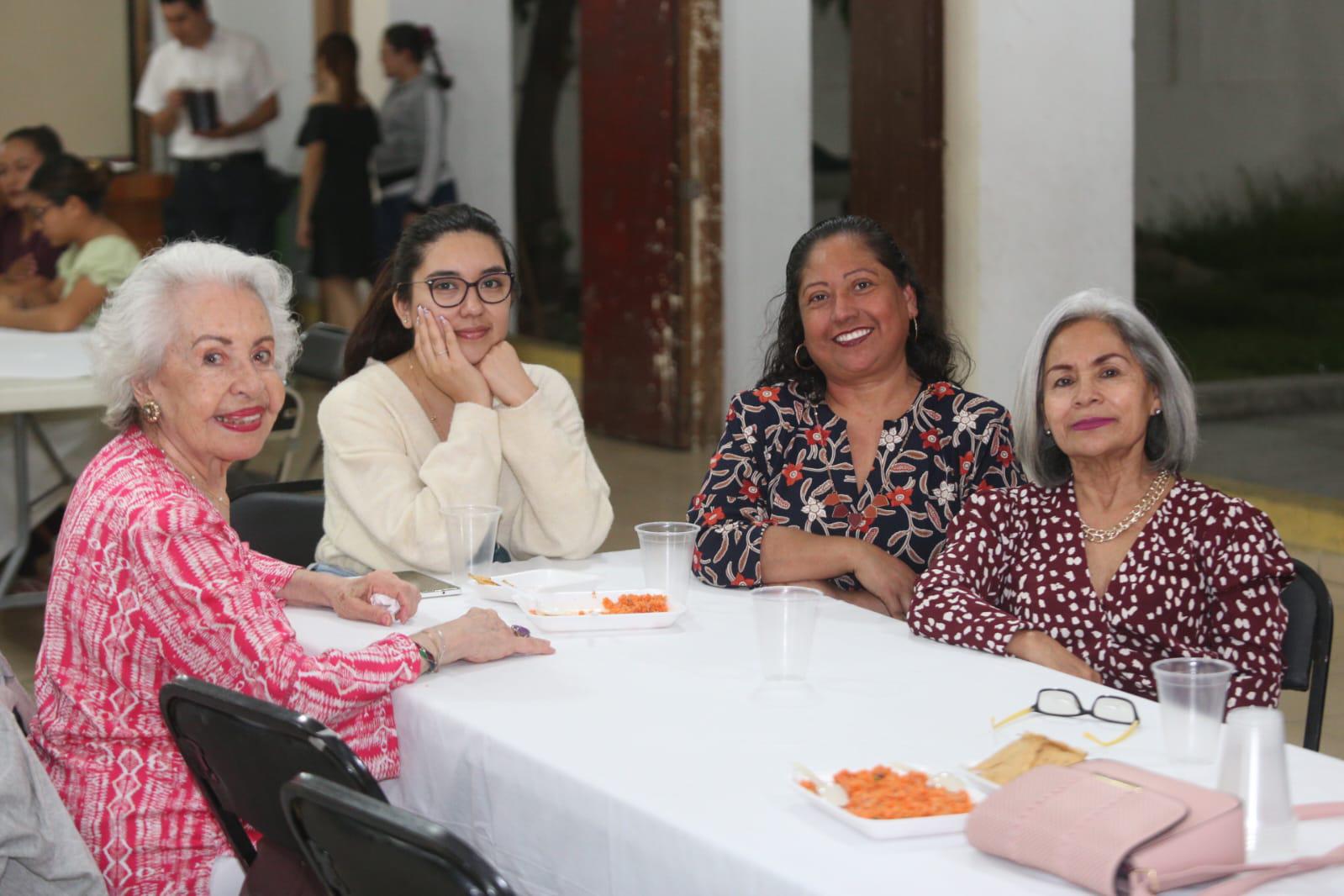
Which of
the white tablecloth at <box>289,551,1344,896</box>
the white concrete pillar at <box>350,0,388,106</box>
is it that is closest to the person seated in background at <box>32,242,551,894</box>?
the white tablecloth at <box>289,551,1344,896</box>

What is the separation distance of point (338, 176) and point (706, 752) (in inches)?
312

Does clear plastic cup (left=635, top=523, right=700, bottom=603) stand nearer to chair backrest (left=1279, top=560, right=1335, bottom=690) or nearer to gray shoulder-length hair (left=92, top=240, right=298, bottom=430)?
gray shoulder-length hair (left=92, top=240, right=298, bottom=430)

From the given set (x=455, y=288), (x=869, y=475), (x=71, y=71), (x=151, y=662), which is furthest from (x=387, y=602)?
(x=71, y=71)

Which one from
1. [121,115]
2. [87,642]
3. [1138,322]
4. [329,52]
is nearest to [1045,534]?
[1138,322]

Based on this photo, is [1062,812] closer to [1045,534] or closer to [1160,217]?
[1045,534]

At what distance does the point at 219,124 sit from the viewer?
30.5ft

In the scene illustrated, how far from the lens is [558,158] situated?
10.6 metres

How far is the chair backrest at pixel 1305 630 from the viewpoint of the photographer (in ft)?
8.32

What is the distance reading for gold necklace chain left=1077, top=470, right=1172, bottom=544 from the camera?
2.64 m

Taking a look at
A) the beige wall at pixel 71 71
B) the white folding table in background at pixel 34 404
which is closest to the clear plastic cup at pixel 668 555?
the white folding table in background at pixel 34 404

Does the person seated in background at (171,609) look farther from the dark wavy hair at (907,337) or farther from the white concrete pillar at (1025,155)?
the white concrete pillar at (1025,155)

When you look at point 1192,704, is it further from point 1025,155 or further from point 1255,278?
point 1255,278

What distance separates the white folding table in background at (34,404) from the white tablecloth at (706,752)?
265 cm

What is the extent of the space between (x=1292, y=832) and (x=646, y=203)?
6517 millimetres
